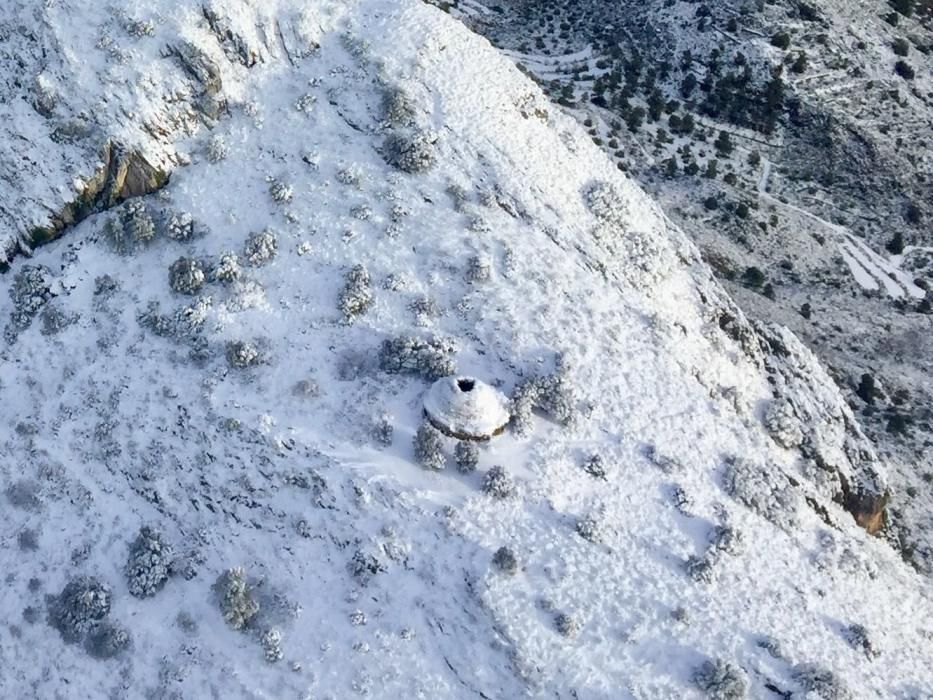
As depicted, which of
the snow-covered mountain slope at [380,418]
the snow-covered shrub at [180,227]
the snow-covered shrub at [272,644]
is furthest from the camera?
the snow-covered shrub at [180,227]

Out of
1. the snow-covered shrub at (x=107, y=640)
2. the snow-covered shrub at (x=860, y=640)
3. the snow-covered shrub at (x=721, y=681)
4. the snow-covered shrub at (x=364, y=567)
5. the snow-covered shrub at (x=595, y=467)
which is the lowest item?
the snow-covered shrub at (x=860, y=640)

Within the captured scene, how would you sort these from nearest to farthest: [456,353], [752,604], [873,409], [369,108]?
1. [752,604]
2. [456,353]
3. [369,108]
4. [873,409]

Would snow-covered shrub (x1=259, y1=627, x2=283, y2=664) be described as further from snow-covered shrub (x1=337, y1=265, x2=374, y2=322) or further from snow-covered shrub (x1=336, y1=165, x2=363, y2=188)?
snow-covered shrub (x1=336, y1=165, x2=363, y2=188)

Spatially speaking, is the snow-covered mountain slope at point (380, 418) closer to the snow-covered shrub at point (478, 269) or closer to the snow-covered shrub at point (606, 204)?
the snow-covered shrub at point (606, 204)

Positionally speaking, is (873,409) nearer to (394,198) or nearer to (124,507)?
(394,198)

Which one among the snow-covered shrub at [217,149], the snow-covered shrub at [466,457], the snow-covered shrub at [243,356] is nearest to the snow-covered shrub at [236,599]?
the snow-covered shrub at [243,356]

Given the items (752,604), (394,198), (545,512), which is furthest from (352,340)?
(752,604)
